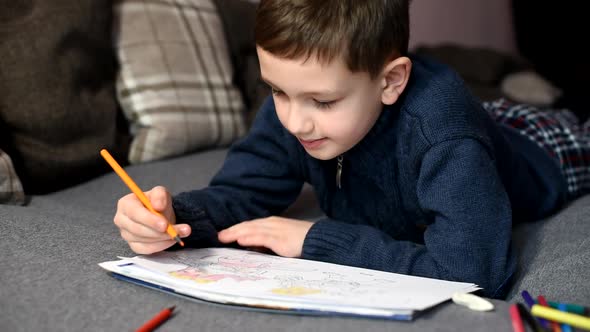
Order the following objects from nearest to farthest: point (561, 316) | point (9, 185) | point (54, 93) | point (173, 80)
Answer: point (561, 316) → point (9, 185) → point (54, 93) → point (173, 80)

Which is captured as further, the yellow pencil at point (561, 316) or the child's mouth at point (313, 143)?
the child's mouth at point (313, 143)

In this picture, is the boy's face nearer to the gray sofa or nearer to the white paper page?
the white paper page

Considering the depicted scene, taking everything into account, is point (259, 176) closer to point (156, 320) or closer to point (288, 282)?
point (288, 282)

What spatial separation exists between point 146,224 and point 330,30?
359 millimetres

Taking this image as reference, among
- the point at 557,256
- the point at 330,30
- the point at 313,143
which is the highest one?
the point at 330,30

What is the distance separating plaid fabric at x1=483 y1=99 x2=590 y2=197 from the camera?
1428mm

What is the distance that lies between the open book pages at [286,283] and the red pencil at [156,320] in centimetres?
4

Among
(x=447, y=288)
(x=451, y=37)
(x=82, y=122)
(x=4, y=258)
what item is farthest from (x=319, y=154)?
(x=451, y=37)

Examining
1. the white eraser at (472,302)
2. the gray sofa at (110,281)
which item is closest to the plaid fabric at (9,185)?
the gray sofa at (110,281)

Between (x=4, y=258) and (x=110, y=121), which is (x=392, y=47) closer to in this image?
(x=4, y=258)

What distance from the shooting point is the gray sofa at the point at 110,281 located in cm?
73

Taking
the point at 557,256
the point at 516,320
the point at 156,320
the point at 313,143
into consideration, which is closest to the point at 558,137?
the point at 557,256

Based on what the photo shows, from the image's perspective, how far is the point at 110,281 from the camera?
0.84 meters

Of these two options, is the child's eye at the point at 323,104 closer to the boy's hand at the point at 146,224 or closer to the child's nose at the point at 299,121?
the child's nose at the point at 299,121
